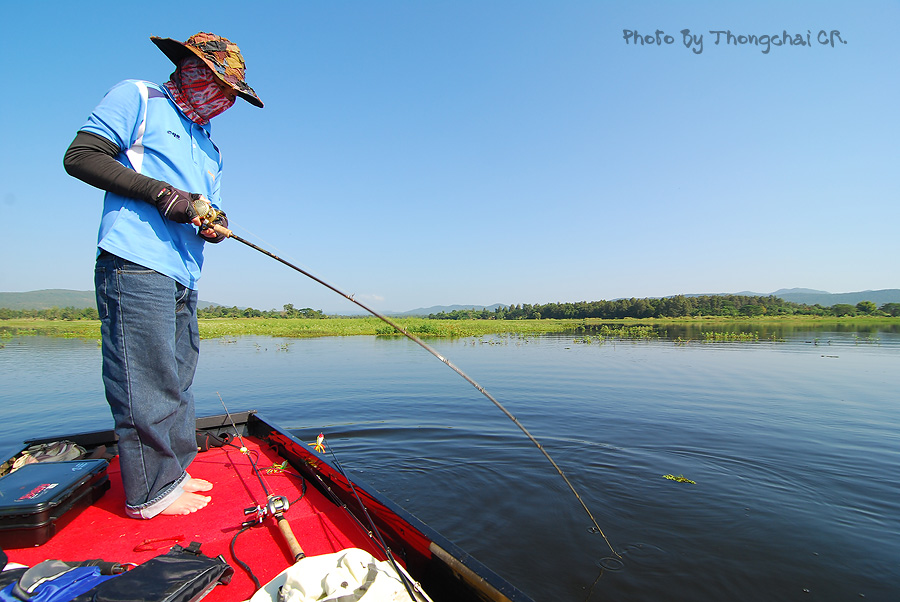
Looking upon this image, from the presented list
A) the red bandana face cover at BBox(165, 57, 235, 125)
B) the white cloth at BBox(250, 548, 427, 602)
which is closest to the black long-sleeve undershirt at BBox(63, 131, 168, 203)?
the red bandana face cover at BBox(165, 57, 235, 125)

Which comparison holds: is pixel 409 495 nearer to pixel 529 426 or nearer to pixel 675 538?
pixel 675 538

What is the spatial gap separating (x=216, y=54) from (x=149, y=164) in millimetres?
788

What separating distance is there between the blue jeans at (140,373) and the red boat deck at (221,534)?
171 mm

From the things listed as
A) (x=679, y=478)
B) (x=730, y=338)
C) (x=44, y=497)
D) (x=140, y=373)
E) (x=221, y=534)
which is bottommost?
(x=679, y=478)

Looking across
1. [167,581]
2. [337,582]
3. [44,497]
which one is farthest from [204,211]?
[337,582]

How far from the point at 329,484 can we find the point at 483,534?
1955 millimetres

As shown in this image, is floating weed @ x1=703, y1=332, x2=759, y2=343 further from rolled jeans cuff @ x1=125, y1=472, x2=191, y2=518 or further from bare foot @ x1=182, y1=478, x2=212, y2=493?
rolled jeans cuff @ x1=125, y1=472, x2=191, y2=518

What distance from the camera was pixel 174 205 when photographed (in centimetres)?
223

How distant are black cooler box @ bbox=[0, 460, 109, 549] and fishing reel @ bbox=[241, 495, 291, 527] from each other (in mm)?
940

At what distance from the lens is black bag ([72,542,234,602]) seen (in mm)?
1515

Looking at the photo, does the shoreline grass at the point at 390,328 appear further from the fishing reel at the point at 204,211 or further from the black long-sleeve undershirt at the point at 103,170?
the black long-sleeve undershirt at the point at 103,170

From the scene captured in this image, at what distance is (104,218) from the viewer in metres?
2.29

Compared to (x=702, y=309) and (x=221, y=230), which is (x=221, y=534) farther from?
(x=702, y=309)

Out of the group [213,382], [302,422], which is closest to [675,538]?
[302,422]
